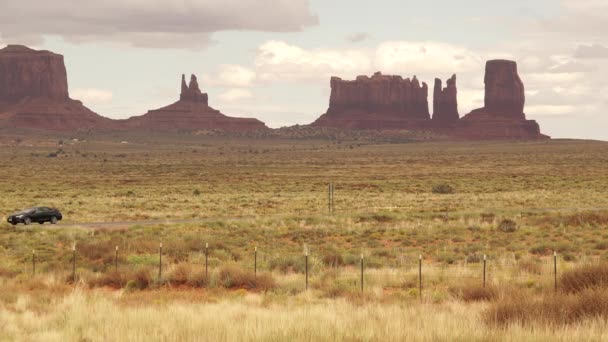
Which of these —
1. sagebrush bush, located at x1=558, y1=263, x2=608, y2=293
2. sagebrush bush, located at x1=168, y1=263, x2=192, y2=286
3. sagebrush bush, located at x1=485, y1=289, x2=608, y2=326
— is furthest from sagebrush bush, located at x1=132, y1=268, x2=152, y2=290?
sagebrush bush, located at x1=558, y1=263, x2=608, y2=293

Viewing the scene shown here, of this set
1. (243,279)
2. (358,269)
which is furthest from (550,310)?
(358,269)

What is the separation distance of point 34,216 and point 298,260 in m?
18.7

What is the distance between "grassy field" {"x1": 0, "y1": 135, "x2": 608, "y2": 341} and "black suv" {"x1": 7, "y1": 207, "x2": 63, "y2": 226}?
0.88 meters

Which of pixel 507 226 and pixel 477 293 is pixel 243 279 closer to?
pixel 477 293

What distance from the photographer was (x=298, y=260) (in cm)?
2375

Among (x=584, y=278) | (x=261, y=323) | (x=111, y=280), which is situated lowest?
(x=111, y=280)

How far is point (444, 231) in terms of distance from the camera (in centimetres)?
3459

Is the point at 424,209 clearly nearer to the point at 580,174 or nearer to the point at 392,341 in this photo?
the point at 392,341

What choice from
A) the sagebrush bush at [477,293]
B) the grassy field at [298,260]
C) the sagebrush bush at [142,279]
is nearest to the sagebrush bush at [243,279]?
the grassy field at [298,260]

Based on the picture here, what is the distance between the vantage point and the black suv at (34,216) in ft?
123

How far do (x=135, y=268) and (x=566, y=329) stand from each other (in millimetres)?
13669

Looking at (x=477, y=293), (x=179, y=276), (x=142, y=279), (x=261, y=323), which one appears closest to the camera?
(x=261, y=323)

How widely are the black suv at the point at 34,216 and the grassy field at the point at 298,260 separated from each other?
0.88 metres

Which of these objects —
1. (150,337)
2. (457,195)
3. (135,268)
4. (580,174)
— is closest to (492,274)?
(135,268)
